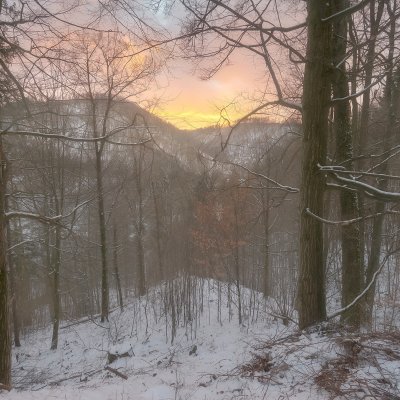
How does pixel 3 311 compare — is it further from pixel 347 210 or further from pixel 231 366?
pixel 347 210

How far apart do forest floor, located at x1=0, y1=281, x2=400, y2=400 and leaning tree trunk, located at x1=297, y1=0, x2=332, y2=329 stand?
52cm

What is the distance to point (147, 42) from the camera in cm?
494

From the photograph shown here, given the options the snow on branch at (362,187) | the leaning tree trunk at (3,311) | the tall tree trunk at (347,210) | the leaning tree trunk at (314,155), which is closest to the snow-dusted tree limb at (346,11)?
the leaning tree trunk at (314,155)

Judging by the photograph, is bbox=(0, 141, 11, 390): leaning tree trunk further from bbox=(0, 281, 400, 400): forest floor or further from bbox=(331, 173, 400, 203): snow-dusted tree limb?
bbox=(331, 173, 400, 203): snow-dusted tree limb

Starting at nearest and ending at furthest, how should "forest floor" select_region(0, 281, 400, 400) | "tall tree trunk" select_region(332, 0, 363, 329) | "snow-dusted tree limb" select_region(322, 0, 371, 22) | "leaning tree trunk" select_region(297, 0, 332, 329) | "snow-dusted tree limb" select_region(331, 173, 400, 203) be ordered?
1. "forest floor" select_region(0, 281, 400, 400)
2. "snow-dusted tree limb" select_region(322, 0, 371, 22)
3. "snow-dusted tree limb" select_region(331, 173, 400, 203)
4. "leaning tree trunk" select_region(297, 0, 332, 329)
5. "tall tree trunk" select_region(332, 0, 363, 329)

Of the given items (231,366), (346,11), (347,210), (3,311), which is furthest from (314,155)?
(231,366)

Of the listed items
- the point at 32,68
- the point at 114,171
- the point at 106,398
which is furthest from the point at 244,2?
the point at 114,171

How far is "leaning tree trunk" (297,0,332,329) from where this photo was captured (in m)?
5.05

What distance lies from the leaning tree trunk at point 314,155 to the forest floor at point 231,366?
1.71 ft

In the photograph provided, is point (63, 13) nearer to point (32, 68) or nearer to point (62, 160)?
point (32, 68)

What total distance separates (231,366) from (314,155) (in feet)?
14.8

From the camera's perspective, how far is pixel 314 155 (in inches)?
204

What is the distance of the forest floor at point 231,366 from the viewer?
3.62m

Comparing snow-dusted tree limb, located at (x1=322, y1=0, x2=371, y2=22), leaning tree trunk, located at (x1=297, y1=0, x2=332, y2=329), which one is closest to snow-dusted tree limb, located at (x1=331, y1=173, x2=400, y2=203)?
leaning tree trunk, located at (x1=297, y1=0, x2=332, y2=329)
